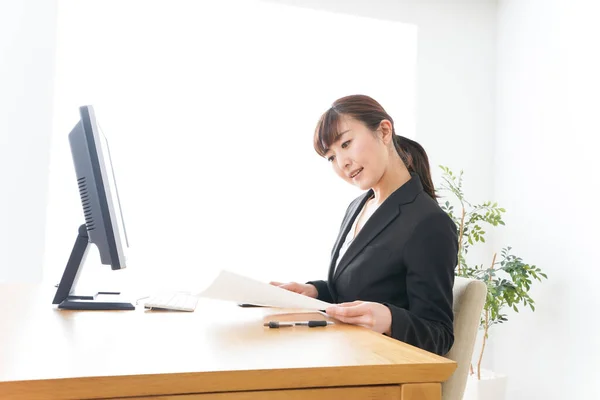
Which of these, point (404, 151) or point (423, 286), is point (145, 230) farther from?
point (423, 286)

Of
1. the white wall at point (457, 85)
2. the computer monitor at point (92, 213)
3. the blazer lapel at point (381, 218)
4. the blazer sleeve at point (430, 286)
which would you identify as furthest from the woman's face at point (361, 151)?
the white wall at point (457, 85)

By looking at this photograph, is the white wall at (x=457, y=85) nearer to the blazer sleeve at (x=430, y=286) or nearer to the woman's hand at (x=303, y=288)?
the woman's hand at (x=303, y=288)

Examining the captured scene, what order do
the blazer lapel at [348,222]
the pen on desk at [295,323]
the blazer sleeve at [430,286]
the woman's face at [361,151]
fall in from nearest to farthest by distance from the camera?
the pen on desk at [295,323] < the blazer sleeve at [430,286] < the woman's face at [361,151] < the blazer lapel at [348,222]

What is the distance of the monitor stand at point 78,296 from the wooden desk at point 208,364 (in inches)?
9.5

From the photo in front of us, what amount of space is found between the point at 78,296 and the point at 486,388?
2.52 m

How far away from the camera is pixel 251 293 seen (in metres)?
1.15

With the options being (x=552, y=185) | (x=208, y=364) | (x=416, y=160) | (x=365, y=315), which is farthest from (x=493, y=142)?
(x=208, y=364)

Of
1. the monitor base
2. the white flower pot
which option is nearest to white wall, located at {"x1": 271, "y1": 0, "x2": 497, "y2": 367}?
the white flower pot

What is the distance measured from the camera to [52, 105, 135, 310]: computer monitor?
4.18 feet

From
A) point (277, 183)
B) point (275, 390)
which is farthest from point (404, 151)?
point (277, 183)

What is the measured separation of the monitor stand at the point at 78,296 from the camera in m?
1.31

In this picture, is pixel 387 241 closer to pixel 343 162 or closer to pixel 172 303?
pixel 343 162

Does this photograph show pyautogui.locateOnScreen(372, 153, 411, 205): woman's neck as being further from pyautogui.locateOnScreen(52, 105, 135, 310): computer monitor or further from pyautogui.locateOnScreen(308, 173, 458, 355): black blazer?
pyautogui.locateOnScreen(52, 105, 135, 310): computer monitor

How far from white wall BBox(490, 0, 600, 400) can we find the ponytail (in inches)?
70.0
